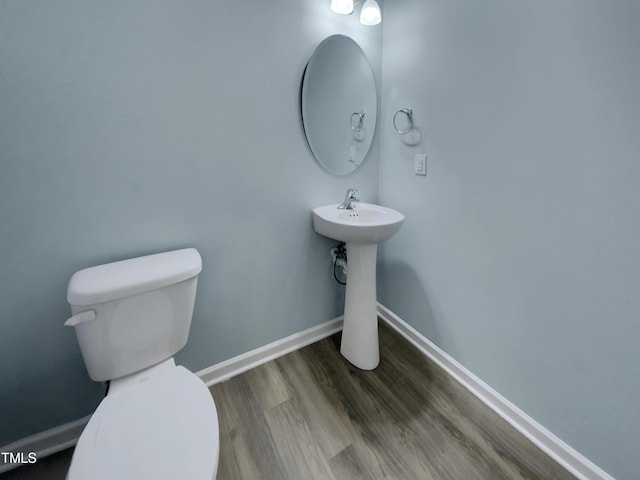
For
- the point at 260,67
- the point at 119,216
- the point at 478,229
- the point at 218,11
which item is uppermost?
the point at 218,11

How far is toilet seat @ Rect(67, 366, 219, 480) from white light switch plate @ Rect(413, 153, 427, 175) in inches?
55.1

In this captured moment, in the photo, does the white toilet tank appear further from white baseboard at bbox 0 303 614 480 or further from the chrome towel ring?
the chrome towel ring

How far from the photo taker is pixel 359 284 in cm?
145

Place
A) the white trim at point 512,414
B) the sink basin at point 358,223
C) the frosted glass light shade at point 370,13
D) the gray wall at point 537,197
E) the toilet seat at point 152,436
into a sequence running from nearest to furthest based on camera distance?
the toilet seat at point 152,436, the gray wall at point 537,197, the white trim at point 512,414, the sink basin at point 358,223, the frosted glass light shade at point 370,13

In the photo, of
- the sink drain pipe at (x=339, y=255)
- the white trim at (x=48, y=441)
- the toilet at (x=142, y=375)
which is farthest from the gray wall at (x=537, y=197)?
the white trim at (x=48, y=441)

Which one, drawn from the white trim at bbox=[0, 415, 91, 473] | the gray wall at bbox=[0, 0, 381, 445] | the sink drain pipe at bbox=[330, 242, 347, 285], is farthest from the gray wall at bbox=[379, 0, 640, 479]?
the white trim at bbox=[0, 415, 91, 473]

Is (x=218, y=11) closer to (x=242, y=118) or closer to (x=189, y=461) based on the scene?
(x=242, y=118)

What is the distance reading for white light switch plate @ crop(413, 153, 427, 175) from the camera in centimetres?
143

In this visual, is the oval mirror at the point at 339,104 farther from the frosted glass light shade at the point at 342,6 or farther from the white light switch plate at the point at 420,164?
the white light switch plate at the point at 420,164

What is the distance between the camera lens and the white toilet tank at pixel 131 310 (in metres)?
Result: 0.88

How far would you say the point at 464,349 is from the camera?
54.5 inches

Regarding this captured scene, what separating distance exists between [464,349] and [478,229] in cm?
63

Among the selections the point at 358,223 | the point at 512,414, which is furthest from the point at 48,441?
the point at 512,414

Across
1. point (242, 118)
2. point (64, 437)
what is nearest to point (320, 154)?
point (242, 118)
